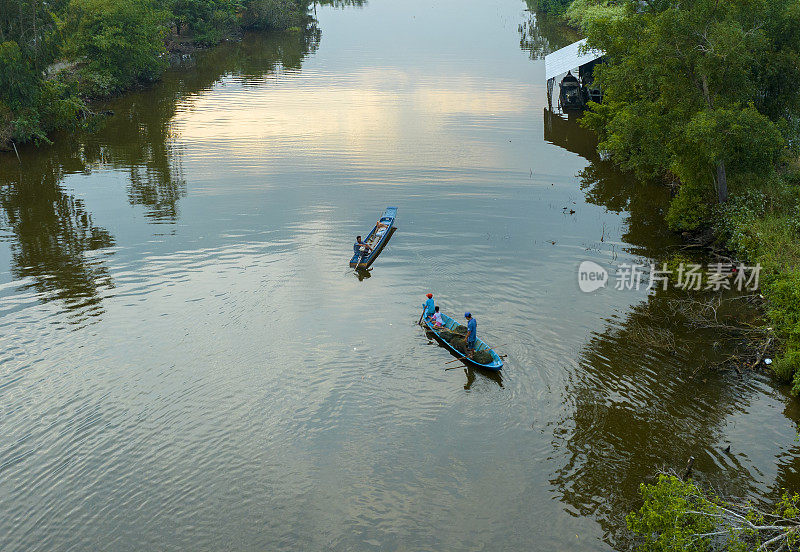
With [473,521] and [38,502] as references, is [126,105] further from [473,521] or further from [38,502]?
[473,521]

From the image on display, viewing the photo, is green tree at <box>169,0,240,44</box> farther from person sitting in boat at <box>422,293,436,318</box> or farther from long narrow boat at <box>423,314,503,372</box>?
long narrow boat at <box>423,314,503,372</box>


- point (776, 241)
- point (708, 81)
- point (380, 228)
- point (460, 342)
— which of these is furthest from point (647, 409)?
point (380, 228)

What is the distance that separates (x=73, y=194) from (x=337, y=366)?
2491 centimetres

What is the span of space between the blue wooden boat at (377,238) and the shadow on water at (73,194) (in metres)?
10.8

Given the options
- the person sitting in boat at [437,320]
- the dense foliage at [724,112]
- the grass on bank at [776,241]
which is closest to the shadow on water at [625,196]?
→ the dense foliage at [724,112]

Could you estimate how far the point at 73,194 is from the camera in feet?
124

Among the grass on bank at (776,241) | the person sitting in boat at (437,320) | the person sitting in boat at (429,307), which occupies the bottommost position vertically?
the person sitting in boat at (437,320)

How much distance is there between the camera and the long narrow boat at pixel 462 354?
2128 centimetres

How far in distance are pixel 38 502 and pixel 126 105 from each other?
49.6 m

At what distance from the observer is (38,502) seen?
54.4ft

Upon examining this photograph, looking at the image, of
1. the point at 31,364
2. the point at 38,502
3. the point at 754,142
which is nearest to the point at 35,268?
the point at 31,364

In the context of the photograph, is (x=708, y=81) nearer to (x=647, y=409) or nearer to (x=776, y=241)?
(x=776, y=241)

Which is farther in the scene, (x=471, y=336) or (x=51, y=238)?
(x=51, y=238)

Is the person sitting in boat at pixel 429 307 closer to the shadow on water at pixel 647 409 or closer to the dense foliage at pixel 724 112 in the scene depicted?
the shadow on water at pixel 647 409
